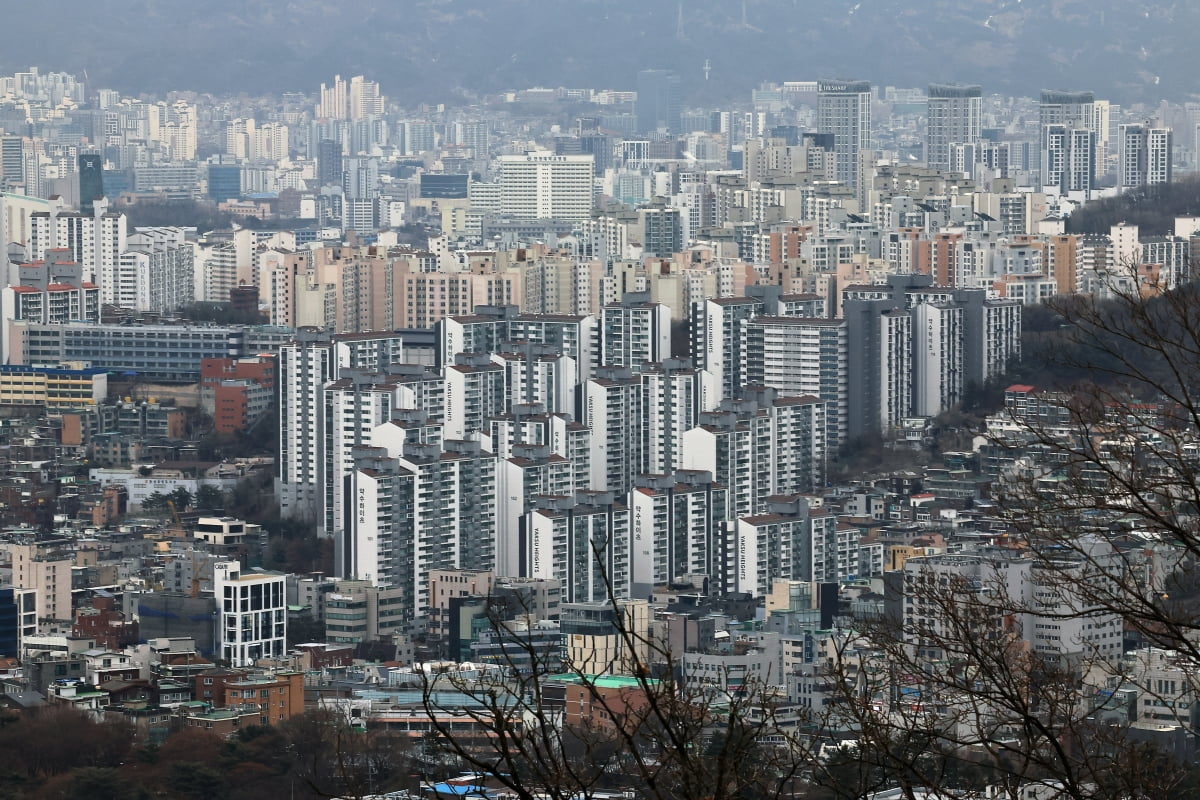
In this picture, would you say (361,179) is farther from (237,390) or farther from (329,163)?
(237,390)

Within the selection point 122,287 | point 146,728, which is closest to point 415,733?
point 146,728

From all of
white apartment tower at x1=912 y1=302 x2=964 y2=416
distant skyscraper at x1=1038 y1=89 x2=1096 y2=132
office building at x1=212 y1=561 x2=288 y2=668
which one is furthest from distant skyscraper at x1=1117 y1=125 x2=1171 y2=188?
office building at x1=212 y1=561 x2=288 y2=668

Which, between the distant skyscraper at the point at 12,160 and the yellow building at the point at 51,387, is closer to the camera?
the yellow building at the point at 51,387

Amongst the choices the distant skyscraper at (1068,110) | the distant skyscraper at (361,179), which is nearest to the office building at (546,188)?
the distant skyscraper at (361,179)

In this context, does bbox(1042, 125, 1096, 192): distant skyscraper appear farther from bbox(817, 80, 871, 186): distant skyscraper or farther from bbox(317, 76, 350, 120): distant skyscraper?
bbox(317, 76, 350, 120): distant skyscraper

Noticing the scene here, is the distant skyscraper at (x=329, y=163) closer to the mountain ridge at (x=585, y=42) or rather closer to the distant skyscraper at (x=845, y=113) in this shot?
the mountain ridge at (x=585, y=42)

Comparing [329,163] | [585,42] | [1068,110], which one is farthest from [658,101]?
[1068,110]

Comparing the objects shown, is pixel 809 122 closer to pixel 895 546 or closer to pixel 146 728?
pixel 895 546
